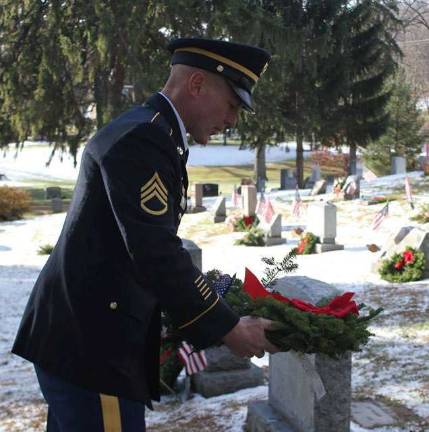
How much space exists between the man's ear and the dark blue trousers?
3.20ft

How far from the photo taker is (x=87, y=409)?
213cm

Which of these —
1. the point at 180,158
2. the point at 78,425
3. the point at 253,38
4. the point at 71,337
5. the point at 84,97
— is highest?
the point at 253,38

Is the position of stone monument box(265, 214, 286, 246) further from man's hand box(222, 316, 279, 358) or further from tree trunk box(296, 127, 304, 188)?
tree trunk box(296, 127, 304, 188)

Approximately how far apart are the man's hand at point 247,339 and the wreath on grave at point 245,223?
13.6 metres

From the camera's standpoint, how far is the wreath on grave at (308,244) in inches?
510

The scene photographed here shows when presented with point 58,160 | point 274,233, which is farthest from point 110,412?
point 58,160

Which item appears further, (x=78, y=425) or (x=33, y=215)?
(x=33, y=215)

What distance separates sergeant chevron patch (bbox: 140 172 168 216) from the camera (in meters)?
1.89

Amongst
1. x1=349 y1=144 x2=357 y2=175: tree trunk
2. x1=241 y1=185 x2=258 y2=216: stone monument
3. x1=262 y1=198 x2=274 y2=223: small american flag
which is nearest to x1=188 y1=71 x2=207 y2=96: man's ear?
x1=262 y1=198 x2=274 y2=223: small american flag

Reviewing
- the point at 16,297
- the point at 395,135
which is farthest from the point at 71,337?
the point at 395,135

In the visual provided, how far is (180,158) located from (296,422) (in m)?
2.47

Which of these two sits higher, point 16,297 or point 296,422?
point 296,422

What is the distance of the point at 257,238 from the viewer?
46.9ft

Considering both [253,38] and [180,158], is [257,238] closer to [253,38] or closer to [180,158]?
[253,38]
